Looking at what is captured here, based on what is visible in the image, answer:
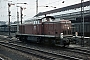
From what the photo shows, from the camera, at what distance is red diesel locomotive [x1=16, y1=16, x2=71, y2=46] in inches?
743

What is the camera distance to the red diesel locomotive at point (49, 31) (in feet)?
61.9

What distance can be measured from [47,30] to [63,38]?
3416 millimetres

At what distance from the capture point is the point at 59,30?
19.5 meters

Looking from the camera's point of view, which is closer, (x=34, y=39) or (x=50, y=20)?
(x=50, y=20)

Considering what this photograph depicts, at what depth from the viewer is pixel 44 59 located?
11914 millimetres

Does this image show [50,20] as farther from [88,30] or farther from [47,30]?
[88,30]

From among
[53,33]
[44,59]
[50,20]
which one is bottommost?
[44,59]

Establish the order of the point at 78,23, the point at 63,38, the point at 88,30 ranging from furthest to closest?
1. the point at 78,23
2. the point at 88,30
3. the point at 63,38

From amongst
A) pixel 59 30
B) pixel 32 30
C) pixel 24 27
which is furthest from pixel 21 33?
pixel 59 30

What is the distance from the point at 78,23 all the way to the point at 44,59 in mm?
20898

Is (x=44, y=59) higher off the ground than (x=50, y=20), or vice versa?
(x=50, y=20)

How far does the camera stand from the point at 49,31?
821 inches

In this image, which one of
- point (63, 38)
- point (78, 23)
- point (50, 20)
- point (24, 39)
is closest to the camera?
point (63, 38)

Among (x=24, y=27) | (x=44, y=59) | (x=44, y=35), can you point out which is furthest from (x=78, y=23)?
→ (x=44, y=59)
